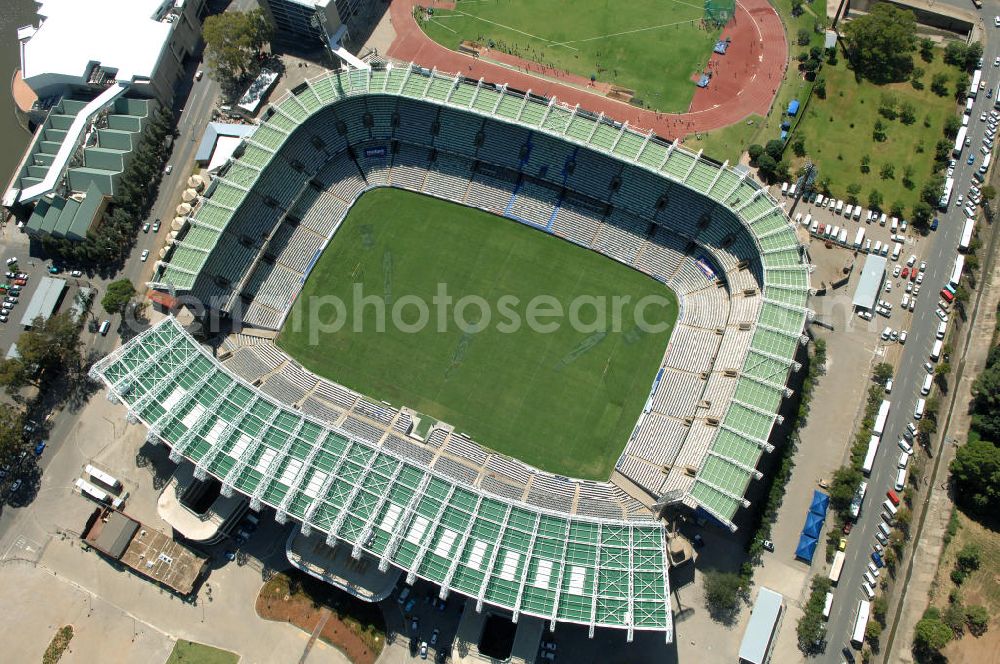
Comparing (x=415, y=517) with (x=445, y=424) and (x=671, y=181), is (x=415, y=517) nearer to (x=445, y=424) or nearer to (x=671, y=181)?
(x=445, y=424)

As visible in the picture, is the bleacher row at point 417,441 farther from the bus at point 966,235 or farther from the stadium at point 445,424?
the bus at point 966,235

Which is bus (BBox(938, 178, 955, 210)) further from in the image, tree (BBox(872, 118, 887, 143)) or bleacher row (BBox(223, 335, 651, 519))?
bleacher row (BBox(223, 335, 651, 519))

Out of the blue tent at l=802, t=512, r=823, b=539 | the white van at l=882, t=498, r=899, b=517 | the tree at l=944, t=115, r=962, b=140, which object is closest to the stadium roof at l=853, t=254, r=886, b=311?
the tree at l=944, t=115, r=962, b=140

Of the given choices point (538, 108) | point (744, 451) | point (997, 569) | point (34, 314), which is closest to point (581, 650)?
point (744, 451)

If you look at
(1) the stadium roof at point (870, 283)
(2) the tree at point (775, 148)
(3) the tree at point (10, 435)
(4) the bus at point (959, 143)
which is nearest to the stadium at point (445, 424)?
(1) the stadium roof at point (870, 283)

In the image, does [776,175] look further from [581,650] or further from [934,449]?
[581,650]

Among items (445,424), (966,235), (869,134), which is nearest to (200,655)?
(445,424)
